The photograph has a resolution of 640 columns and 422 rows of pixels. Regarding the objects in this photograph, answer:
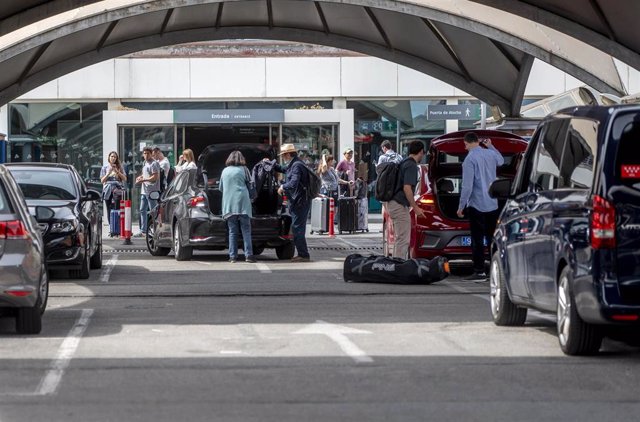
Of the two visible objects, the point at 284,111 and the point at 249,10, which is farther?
the point at 284,111

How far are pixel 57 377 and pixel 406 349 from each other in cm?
276

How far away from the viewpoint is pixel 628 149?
10.3 metres

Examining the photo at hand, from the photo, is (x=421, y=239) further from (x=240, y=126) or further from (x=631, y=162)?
(x=240, y=126)

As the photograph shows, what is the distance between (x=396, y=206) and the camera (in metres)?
18.9

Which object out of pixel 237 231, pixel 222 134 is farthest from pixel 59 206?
pixel 222 134

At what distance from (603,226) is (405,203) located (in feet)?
28.5

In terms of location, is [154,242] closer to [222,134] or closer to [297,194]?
[297,194]

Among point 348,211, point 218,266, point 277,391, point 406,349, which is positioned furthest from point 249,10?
point 277,391

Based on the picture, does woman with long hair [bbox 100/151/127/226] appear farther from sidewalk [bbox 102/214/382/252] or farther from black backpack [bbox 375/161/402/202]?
black backpack [bbox 375/161/402/202]

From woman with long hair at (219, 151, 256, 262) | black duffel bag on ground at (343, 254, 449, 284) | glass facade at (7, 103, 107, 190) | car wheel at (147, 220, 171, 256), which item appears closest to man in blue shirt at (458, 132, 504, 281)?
black duffel bag on ground at (343, 254, 449, 284)

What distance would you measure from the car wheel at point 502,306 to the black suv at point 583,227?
51 centimetres

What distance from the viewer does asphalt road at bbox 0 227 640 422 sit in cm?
841

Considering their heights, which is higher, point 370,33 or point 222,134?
point 370,33

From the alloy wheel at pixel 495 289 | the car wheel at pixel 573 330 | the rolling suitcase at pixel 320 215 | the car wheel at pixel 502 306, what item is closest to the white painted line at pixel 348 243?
the rolling suitcase at pixel 320 215
